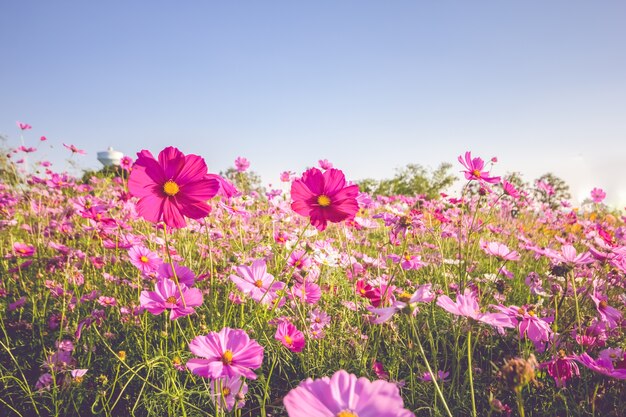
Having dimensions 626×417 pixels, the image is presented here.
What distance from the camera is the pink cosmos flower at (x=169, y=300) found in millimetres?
843

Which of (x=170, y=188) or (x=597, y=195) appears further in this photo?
(x=597, y=195)

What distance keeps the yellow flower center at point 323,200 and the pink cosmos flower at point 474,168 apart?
764 millimetres

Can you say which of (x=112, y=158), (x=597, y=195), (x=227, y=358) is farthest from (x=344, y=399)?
(x=112, y=158)

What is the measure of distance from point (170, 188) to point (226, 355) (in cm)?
41

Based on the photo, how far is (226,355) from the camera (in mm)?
673

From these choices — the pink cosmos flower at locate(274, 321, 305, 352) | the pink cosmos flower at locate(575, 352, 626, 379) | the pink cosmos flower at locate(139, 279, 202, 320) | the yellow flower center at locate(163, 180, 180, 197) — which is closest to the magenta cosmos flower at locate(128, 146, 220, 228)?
the yellow flower center at locate(163, 180, 180, 197)

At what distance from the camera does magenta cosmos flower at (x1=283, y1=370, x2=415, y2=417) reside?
409 millimetres

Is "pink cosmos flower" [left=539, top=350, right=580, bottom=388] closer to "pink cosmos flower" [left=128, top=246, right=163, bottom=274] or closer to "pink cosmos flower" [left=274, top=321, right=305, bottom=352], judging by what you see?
"pink cosmos flower" [left=274, top=321, right=305, bottom=352]

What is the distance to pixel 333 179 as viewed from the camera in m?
1.00

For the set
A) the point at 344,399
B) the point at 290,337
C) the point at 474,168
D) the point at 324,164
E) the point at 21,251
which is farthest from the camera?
the point at 324,164

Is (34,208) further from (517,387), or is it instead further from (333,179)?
(517,387)

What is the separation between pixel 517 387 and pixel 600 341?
111 cm

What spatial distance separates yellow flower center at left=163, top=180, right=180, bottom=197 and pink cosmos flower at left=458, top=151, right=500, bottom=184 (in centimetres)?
117

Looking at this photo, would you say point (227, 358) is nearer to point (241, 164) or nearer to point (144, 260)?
point (144, 260)
